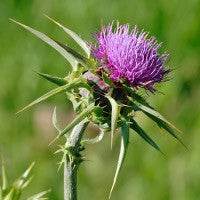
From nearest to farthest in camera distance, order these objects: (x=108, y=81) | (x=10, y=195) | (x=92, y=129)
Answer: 1. (x=10, y=195)
2. (x=108, y=81)
3. (x=92, y=129)

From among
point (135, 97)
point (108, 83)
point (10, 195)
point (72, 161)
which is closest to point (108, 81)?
point (108, 83)

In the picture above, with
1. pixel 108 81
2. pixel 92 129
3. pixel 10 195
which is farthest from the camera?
pixel 92 129

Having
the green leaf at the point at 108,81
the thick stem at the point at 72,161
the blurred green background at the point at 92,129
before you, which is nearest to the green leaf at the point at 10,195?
the thick stem at the point at 72,161

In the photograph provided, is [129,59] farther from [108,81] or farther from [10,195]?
[10,195]

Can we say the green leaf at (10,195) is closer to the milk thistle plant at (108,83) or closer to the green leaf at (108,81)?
the milk thistle plant at (108,83)

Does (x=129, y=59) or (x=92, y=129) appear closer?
(x=129, y=59)

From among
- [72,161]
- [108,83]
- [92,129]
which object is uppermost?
[92,129]
